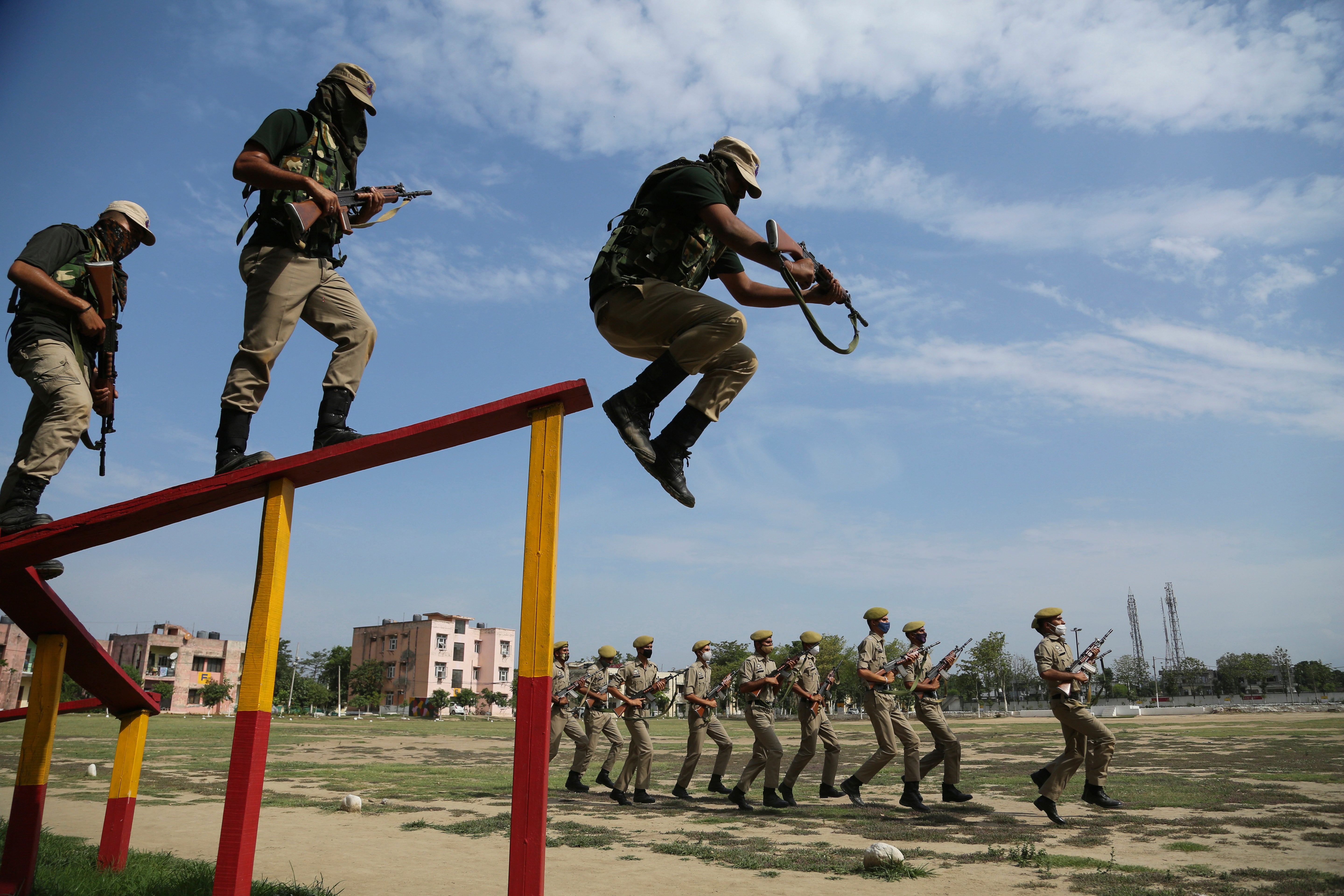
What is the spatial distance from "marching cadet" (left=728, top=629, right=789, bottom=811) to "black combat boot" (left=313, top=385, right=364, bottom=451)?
7.95 meters

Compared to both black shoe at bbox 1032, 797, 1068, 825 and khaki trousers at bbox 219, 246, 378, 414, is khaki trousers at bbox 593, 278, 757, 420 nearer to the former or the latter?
khaki trousers at bbox 219, 246, 378, 414

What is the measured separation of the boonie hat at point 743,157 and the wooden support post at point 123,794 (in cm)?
476

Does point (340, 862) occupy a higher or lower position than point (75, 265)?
lower

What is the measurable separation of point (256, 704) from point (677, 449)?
182 cm

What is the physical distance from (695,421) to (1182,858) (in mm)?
6087

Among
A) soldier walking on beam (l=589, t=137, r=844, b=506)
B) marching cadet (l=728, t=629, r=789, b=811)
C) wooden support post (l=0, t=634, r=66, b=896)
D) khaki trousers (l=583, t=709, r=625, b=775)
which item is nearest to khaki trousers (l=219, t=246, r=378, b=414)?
soldier walking on beam (l=589, t=137, r=844, b=506)

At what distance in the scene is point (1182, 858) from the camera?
21.6 ft

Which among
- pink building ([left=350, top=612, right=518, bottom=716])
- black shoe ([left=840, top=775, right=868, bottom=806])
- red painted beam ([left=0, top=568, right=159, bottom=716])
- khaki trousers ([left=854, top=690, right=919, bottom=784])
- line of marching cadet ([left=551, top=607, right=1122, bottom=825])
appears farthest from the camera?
pink building ([left=350, top=612, right=518, bottom=716])

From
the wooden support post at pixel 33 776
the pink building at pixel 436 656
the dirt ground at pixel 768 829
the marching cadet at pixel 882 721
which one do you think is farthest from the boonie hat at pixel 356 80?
the pink building at pixel 436 656

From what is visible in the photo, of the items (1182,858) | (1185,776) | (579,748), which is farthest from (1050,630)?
(579,748)

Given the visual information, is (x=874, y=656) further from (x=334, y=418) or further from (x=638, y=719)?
(x=334, y=418)

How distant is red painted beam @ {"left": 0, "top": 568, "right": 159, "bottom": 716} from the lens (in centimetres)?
405

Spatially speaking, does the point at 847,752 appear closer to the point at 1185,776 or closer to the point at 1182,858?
the point at 1185,776

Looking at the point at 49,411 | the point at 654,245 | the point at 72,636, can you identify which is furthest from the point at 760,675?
the point at 49,411
